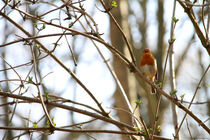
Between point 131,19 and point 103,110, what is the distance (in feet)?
22.7

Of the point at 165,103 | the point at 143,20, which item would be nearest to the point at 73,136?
the point at 165,103

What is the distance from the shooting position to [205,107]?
6883mm

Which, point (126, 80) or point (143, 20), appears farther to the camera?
point (143, 20)

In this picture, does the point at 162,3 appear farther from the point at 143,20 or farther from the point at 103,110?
the point at 103,110

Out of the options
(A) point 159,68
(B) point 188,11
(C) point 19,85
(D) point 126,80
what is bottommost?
(C) point 19,85

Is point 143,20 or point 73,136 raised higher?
point 143,20

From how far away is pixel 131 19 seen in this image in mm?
9266

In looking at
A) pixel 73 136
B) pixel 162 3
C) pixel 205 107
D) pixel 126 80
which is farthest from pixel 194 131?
pixel 73 136

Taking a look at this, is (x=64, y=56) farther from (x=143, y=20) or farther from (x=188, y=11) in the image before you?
(x=188, y=11)

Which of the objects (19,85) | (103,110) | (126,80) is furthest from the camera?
(126,80)

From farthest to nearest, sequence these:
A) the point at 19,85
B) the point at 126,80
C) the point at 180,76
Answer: the point at 180,76 → the point at 126,80 → the point at 19,85

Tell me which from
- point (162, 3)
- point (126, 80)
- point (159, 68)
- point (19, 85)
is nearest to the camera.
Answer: point (19, 85)

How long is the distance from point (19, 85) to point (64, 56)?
6.97m

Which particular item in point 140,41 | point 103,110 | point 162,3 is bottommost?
point 103,110
